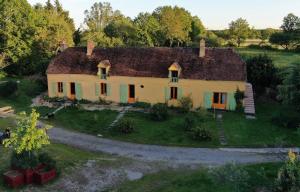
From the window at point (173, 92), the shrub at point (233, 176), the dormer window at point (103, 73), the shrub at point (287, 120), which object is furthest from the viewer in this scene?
the dormer window at point (103, 73)

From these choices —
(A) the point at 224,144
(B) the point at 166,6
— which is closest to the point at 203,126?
(A) the point at 224,144

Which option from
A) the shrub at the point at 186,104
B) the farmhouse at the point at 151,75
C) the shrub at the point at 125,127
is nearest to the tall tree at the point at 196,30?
the farmhouse at the point at 151,75

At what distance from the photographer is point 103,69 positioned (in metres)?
39.4

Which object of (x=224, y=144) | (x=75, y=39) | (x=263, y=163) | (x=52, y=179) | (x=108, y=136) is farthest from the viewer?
(x=75, y=39)

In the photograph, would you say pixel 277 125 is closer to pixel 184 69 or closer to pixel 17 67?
pixel 184 69

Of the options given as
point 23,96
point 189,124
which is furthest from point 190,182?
point 23,96

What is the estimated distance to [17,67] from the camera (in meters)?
56.8

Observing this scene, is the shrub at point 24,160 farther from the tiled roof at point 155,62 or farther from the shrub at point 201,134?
the tiled roof at point 155,62

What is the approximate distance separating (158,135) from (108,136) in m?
4.18

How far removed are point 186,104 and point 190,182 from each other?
15.5 metres

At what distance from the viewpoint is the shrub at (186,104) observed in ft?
120

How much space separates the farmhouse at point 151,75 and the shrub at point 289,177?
18.3 metres

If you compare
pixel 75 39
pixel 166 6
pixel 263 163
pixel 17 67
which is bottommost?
pixel 263 163

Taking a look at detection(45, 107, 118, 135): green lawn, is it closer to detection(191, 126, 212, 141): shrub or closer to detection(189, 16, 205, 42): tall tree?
detection(191, 126, 212, 141): shrub
